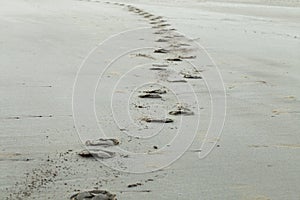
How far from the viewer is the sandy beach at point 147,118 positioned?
7.74 feet

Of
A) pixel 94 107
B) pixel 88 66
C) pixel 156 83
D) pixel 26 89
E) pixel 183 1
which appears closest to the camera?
pixel 94 107

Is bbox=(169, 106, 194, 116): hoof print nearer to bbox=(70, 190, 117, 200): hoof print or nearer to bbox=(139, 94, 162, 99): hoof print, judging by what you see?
bbox=(139, 94, 162, 99): hoof print

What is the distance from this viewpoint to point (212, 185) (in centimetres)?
234

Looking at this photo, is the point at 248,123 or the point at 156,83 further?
the point at 156,83

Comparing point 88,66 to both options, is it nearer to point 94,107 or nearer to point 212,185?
point 94,107

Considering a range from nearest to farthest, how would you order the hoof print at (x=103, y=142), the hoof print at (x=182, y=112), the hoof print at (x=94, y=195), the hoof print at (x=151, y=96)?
1. the hoof print at (x=94, y=195)
2. the hoof print at (x=103, y=142)
3. the hoof print at (x=182, y=112)
4. the hoof print at (x=151, y=96)

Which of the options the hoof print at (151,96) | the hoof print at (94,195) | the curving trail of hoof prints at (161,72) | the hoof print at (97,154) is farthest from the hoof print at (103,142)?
the hoof print at (151,96)

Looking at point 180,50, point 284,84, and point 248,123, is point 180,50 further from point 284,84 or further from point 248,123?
point 248,123

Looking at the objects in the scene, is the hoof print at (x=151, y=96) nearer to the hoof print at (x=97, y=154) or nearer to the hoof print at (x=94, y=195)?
the hoof print at (x=97, y=154)

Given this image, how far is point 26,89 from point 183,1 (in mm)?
11930

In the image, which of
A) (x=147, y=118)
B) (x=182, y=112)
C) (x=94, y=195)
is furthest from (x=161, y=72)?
(x=94, y=195)

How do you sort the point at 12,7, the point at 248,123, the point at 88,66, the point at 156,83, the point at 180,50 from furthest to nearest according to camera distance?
the point at 12,7
the point at 180,50
the point at 88,66
the point at 156,83
the point at 248,123

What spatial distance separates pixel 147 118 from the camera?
10.8ft

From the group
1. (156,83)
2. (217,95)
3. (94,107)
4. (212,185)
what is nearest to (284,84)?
(217,95)
